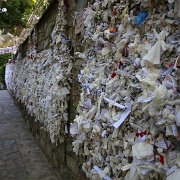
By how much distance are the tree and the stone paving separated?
337 centimetres

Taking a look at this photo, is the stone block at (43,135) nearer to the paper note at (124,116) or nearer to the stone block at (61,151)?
the stone block at (61,151)

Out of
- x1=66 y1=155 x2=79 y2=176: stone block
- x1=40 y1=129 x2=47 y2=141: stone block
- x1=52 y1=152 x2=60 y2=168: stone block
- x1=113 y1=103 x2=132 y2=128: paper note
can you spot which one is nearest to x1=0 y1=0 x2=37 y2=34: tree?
x1=40 y1=129 x2=47 y2=141: stone block

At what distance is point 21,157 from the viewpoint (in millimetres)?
4238

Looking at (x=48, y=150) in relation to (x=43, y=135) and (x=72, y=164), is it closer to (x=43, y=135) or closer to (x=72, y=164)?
(x=43, y=135)

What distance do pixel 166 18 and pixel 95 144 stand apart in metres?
1.22

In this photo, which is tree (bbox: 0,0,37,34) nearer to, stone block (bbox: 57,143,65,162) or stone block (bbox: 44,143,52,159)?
stone block (bbox: 44,143,52,159)

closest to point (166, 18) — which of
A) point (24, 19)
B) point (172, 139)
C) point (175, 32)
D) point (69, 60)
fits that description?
point (175, 32)

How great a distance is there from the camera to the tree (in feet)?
21.1

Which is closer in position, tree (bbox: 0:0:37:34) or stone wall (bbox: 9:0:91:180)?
stone wall (bbox: 9:0:91:180)

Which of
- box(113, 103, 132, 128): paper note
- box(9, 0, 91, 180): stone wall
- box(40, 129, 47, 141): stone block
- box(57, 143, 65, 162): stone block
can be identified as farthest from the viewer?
box(40, 129, 47, 141): stone block

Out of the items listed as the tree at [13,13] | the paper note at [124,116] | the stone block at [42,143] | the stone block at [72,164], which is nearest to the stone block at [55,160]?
the stone block at [72,164]

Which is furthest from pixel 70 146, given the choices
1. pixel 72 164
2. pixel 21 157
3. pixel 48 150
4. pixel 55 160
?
pixel 21 157

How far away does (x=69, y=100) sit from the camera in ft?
9.53

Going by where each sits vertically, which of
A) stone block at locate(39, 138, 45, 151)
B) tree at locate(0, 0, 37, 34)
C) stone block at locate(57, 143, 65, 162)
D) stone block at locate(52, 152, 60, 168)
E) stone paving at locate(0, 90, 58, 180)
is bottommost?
stone paving at locate(0, 90, 58, 180)
